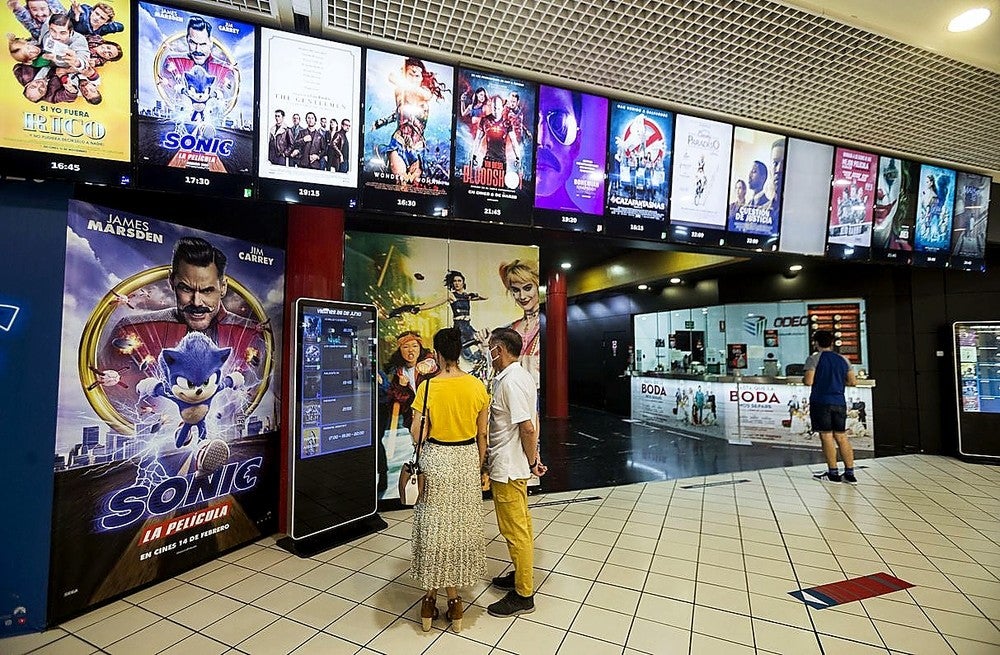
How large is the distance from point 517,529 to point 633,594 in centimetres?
93

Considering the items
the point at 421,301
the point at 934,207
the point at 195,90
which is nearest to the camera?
the point at 195,90

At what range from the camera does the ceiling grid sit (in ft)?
9.88

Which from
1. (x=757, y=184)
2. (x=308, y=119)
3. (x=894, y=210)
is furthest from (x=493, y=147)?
(x=894, y=210)

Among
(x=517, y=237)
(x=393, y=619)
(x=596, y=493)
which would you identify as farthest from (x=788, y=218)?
(x=393, y=619)

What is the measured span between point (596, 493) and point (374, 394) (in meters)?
2.69

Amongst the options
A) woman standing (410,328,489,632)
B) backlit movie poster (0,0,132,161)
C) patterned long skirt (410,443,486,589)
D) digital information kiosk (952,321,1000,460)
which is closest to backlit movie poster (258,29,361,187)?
backlit movie poster (0,0,132,161)

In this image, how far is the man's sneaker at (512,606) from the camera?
2.70 metres

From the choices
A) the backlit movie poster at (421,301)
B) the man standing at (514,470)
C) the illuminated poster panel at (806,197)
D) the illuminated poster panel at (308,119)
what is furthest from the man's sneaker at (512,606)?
the illuminated poster panel at (806,197)

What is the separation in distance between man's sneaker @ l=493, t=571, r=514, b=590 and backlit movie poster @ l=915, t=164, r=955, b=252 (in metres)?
5.67

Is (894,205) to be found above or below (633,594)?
above

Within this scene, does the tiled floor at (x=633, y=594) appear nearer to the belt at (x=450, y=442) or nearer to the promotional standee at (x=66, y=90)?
the belt at (x=450, y=442)

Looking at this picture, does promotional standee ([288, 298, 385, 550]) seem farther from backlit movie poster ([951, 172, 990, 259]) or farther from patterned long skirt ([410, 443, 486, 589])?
backlit movie poster ([951, 172, 990, 259])

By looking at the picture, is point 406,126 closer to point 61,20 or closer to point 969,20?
point 61,20

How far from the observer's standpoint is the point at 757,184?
4438 millimetres
